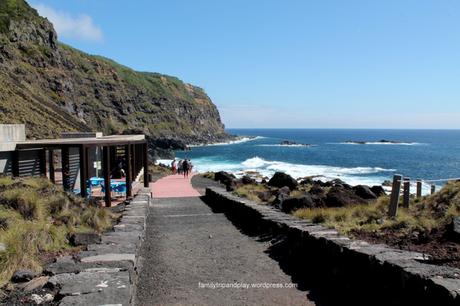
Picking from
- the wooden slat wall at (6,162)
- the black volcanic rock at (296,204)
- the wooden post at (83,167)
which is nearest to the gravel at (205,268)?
the black volcanic rock at (296,204)

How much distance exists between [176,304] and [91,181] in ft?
46.0

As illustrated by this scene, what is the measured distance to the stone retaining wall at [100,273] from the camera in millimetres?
4324

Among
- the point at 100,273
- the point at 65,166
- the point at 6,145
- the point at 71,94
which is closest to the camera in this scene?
the point at 100,273

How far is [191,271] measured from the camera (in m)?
7.02

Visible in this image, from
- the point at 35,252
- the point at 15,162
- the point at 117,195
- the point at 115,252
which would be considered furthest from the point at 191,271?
the point at 117,195

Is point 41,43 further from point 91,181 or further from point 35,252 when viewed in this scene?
point 35,252

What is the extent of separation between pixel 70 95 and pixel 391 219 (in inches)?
3090

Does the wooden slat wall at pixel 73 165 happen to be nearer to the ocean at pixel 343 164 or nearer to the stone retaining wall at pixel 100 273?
the stone retaining wall at pixel 100 273

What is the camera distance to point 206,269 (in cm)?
714

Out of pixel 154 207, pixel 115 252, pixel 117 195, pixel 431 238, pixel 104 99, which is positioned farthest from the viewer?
pixel 104 99

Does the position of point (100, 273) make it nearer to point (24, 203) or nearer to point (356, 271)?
point (356, 271)

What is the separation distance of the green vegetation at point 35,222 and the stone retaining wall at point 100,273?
0.47 metres

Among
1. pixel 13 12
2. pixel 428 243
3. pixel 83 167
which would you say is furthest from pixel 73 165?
pixel 13 12

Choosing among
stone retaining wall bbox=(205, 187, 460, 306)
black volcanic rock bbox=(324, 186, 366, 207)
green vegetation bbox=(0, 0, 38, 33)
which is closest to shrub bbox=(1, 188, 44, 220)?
stone retaining wall bbox=(205, 187, 460, 306)
